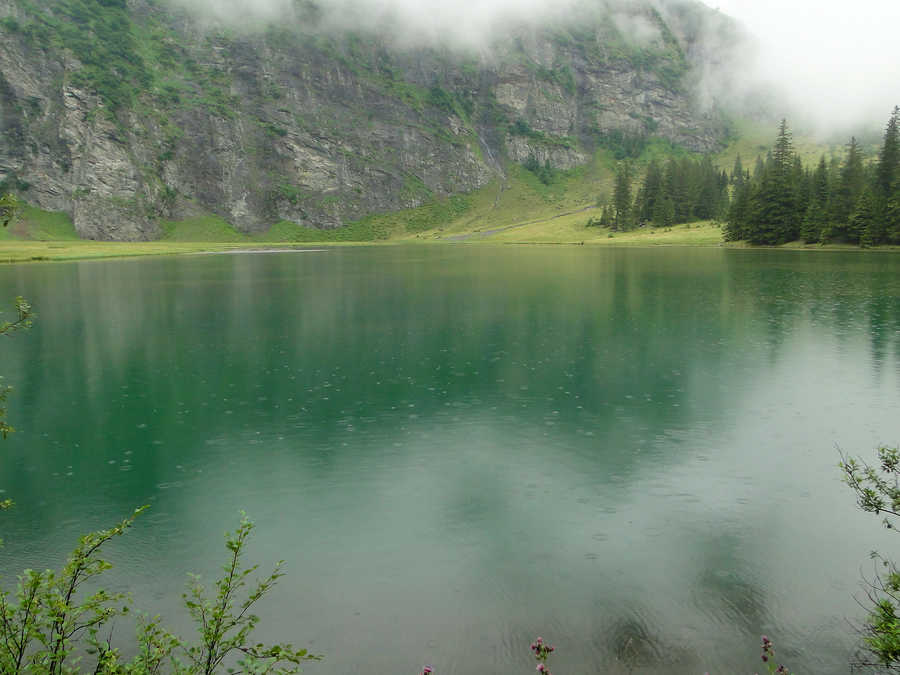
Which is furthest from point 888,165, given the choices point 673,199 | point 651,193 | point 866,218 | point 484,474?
point 484,474

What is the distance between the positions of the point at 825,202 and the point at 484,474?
4801 inches

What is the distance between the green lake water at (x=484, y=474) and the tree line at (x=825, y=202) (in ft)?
245

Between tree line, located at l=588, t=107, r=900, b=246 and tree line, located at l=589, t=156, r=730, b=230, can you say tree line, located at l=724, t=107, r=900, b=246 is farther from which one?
tree line, located at l=589, t=156, r=730, b=230

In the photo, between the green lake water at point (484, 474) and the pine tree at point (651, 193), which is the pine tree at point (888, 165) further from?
the green lake water at point (484, 474)

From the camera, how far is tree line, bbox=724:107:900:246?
101 meters

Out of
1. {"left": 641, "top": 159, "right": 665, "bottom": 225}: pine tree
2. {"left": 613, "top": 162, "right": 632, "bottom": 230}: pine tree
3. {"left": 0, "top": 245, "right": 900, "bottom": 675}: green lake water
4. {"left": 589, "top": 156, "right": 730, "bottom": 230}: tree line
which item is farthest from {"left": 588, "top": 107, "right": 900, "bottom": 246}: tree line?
{"left": 0, "top": 245, "right": 900, "bottom": 675}: green lake water

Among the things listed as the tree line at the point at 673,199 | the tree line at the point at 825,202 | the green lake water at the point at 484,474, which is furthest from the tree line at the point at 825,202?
the green lake water at the point at 484,474

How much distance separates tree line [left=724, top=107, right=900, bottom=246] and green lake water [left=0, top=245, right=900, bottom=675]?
245ft

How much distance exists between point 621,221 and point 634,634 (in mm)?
178513

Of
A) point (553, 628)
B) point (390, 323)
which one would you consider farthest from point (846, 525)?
point (390, 323)

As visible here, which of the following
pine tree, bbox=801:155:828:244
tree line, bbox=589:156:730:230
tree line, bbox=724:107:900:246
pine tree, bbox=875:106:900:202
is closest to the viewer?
tree line, bbox=724:107:900:246

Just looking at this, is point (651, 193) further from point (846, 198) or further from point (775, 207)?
point (846, 198)

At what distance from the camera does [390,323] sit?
137 ft

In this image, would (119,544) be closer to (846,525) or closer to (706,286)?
(846,525)
